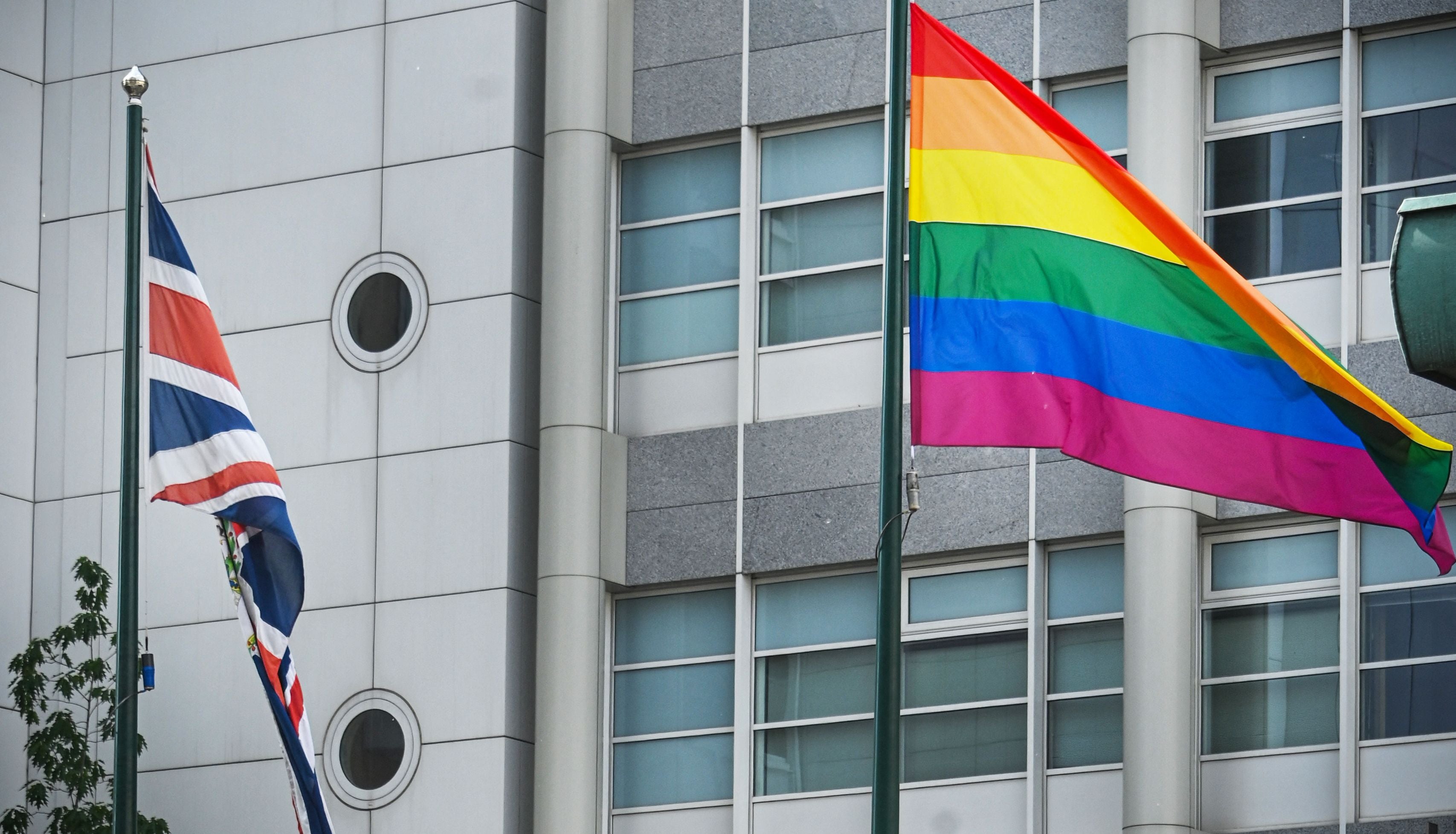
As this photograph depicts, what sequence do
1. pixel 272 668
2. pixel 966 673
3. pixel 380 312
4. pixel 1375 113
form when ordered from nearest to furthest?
pixel 272 668 < pixel 1375 113 < pixel 966 673 < pixel 380 312

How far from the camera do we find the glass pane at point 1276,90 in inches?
745

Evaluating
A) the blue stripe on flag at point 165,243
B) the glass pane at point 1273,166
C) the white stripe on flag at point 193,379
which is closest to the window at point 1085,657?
the glass pane at point 1273,166

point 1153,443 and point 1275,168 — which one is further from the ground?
point 1275,168

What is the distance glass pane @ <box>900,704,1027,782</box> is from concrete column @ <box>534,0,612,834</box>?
9.12ft

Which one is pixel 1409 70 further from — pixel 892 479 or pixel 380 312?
pixel 892 479

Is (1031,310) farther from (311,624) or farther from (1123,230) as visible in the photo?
(311,624)

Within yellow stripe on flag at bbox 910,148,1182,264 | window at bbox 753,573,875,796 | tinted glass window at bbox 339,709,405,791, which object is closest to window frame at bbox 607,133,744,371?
window at bbox 753,573,875,796

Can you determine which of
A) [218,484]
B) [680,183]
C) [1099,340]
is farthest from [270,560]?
[680,183]

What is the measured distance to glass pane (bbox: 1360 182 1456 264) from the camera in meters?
18.5

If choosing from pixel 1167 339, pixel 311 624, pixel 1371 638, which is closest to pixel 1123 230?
pixel 1167 339

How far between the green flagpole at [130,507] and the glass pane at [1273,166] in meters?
8.55

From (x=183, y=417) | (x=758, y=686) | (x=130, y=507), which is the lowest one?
(x=758, y=686)

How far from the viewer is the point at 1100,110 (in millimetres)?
19672

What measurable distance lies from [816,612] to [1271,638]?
3761 mm
